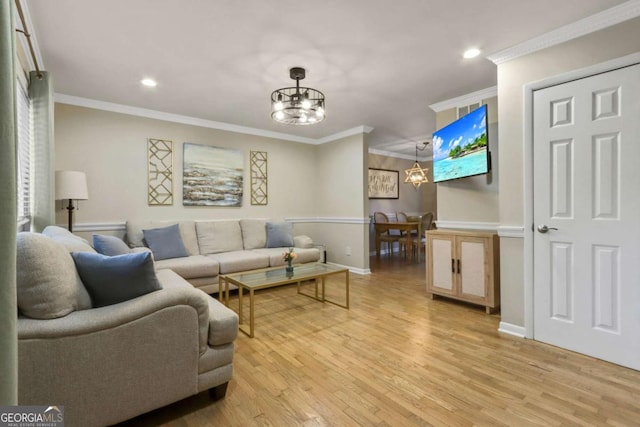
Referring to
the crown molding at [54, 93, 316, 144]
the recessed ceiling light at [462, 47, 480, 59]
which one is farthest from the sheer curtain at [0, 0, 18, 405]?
the crown molding at [54, 93, 316, 144]

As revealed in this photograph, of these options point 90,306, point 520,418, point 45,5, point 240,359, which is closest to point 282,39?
point 45,5

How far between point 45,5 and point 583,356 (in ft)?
14.4

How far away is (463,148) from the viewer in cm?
311

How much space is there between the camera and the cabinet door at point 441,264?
10.9 ft

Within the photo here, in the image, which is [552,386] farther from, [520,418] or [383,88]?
[383,88]

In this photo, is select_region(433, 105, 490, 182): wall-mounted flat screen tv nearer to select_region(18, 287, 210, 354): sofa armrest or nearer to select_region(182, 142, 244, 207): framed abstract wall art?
select_region(18, 287, 210, 354): sofa armrest

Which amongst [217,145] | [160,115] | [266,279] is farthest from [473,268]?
[160,115]

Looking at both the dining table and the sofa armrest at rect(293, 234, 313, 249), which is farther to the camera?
the dining table

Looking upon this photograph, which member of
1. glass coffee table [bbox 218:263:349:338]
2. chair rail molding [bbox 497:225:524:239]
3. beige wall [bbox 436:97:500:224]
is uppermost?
beige wall [bbox 436:97:500:224]

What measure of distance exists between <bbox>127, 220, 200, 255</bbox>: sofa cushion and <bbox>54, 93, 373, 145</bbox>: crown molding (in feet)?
4.66

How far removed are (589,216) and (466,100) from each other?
1.95 meters

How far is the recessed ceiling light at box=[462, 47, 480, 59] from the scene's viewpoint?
2.50 meters

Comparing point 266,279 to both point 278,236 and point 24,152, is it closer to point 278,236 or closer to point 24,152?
point 278,236

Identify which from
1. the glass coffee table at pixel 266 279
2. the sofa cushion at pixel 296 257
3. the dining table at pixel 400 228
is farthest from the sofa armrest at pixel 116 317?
the dining table at pixel 400 228
